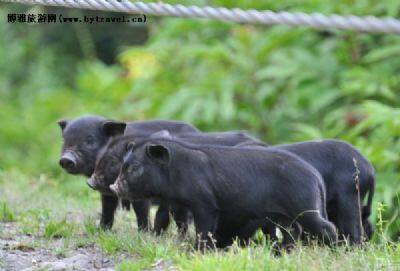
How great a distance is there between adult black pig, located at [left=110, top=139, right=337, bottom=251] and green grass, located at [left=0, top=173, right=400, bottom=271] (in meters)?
0.30

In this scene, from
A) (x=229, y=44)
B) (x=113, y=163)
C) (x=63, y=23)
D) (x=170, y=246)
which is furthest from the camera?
(x=63, y=23)

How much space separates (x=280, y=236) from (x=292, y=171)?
106cm

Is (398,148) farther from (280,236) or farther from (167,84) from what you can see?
(167,84)

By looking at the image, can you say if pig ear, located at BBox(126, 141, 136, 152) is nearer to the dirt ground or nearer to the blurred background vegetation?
the dirt ground

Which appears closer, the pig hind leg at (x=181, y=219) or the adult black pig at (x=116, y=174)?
the adult black pig at (x=116, y=174)

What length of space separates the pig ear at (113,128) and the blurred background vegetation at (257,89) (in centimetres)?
282

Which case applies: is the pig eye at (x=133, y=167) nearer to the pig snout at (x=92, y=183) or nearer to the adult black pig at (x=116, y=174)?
the adult black pig at (x=116, y=174)

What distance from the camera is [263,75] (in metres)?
13.7

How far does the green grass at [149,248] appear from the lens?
6.18 metres

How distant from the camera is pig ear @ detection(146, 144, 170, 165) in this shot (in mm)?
7215

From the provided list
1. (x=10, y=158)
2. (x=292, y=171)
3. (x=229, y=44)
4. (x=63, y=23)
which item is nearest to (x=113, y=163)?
(x=292, y=171)

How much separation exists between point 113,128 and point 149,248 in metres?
2.02

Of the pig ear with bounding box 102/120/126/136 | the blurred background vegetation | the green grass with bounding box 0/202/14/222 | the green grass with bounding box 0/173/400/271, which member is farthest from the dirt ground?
the blurred background vegetation

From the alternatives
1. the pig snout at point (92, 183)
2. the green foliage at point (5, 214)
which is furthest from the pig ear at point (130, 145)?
the green foliage at point (5, 214)
